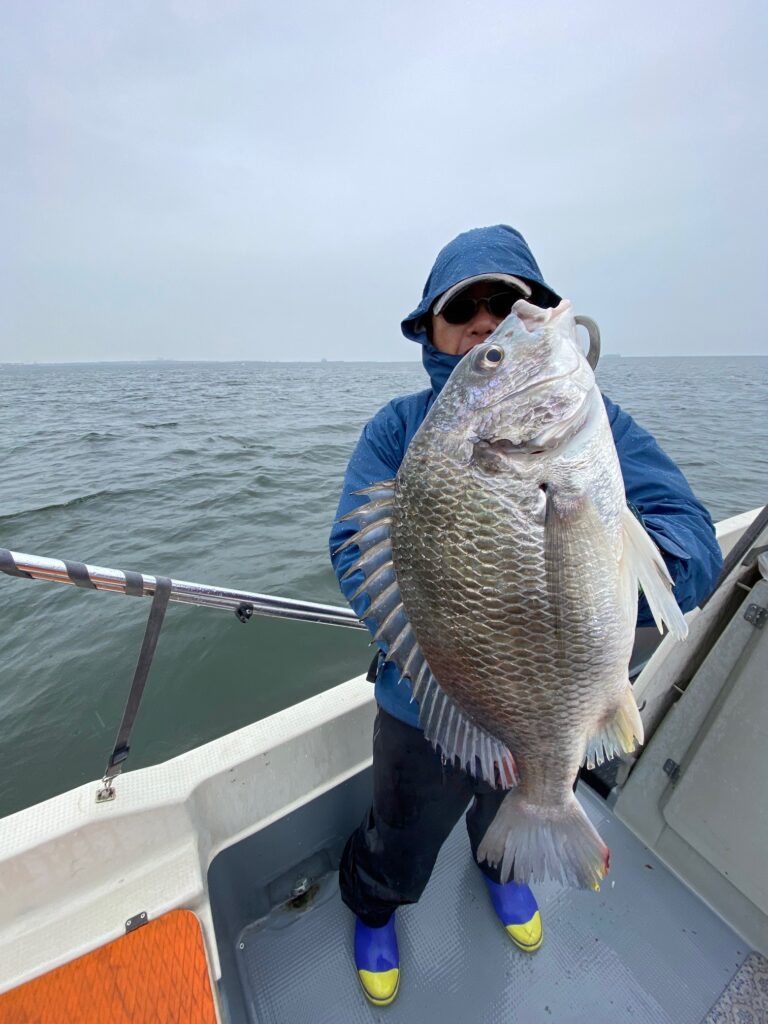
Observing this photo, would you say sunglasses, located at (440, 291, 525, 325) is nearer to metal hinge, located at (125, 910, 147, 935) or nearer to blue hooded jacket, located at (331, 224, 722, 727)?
blue hooded jacket, located at (331, 224, 722, 727)

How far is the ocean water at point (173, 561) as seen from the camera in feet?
15.4

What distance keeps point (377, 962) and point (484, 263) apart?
277cm

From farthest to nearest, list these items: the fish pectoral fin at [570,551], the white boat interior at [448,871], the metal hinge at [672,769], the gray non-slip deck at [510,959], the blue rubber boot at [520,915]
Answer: the metal hinge at [672,769]
the blue rubber boot at [520,915]
the gray non-slip deck at [510,959]
the white boat interior at [448,871]
the fish pectoral fin at [570,551]

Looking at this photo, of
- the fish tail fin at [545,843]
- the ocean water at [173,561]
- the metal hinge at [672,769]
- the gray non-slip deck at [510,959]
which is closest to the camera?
the fish tail fin at [545,843]

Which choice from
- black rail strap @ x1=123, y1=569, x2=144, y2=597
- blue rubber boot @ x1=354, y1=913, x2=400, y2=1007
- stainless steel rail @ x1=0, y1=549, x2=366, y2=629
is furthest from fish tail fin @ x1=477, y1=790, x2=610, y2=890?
black rail strap @ x1=123, y1=569, x2=144, y2=597

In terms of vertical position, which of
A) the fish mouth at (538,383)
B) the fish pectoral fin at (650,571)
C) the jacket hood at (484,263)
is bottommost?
the fish pectoral fin at (650,571)

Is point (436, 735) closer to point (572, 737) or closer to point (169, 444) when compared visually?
point (572, 737)

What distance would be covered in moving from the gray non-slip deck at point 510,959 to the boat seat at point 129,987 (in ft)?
2.73

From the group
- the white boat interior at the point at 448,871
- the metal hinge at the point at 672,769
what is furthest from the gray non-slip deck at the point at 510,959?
the metal hinge at the point at 672,769

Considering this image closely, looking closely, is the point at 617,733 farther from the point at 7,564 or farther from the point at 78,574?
the point at 7,564

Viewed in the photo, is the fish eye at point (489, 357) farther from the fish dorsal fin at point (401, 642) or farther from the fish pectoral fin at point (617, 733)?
the fish pectoral fin at point (617, 733)

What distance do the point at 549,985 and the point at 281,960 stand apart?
112 centimetres

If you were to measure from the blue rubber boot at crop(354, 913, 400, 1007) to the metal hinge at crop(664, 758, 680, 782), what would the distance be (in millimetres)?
1439

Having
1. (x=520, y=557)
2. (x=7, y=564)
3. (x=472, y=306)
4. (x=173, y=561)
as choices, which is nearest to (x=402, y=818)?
(x=520, y=557)
